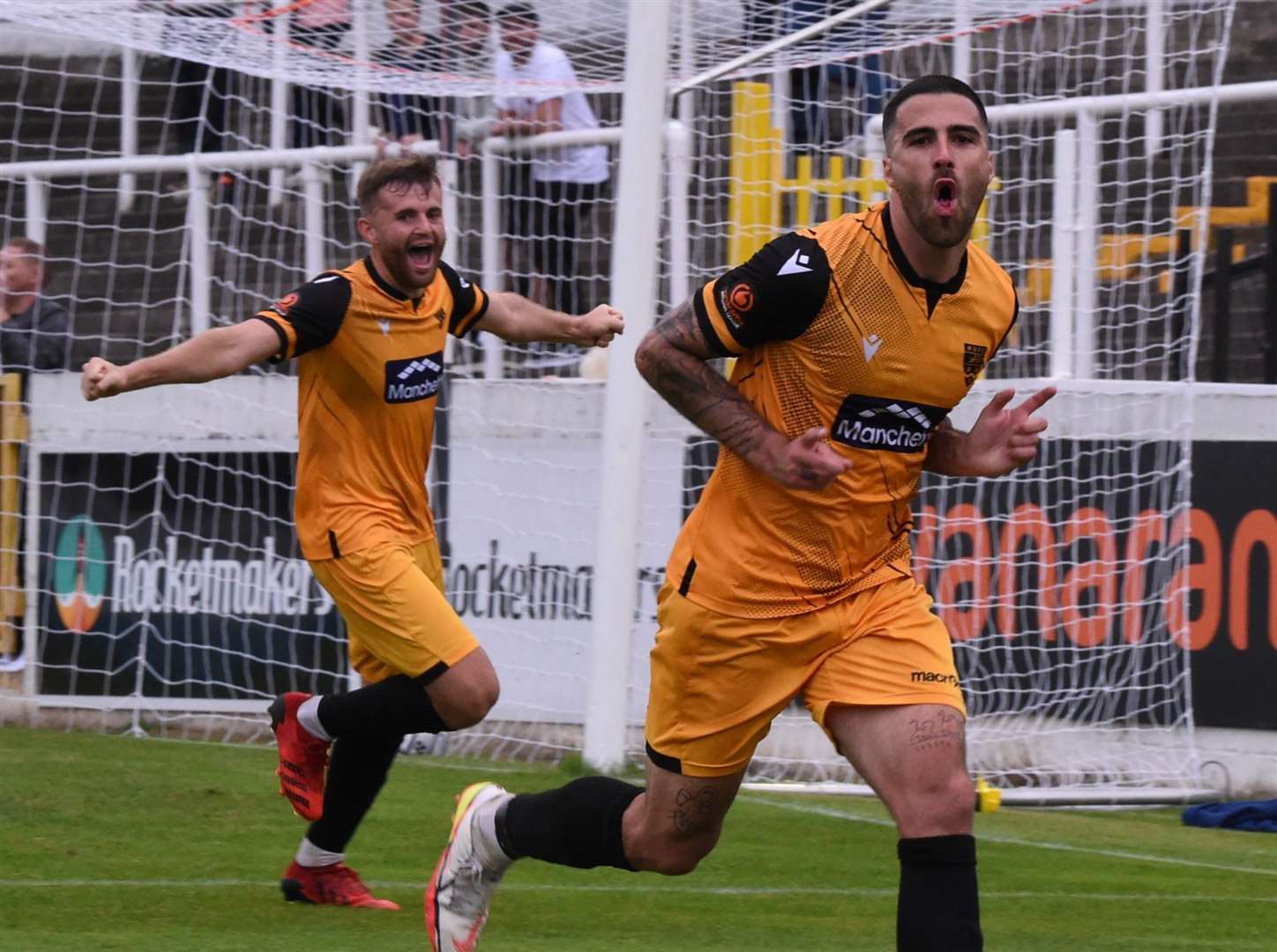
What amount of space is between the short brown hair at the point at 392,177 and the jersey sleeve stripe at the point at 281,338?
21.2 inches

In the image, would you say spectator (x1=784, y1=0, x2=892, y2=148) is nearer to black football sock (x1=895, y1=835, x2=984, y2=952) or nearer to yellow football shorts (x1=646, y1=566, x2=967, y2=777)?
yellow football shorts (x1=646, y1=566, x2=967, y2=777)

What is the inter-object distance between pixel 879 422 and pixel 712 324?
44cm

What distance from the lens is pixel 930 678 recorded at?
457cm

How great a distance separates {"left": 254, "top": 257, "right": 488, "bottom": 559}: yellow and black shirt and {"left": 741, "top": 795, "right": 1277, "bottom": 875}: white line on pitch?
2.69 m

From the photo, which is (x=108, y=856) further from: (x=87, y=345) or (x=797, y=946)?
(x=87, y=345)

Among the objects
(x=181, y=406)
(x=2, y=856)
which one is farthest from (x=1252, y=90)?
(x=2, y=856)

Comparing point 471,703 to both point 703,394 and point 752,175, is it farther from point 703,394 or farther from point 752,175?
point 752,175

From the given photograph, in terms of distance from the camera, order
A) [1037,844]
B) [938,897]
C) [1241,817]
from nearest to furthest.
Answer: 1. [938,897]
2. [1037,844]
3. [1241,817]

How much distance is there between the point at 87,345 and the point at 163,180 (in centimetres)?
109

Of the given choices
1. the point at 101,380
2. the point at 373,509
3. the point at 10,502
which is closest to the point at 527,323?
the point at 373,509

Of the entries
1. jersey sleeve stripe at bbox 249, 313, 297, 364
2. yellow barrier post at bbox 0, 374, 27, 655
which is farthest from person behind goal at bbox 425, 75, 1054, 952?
yellow barrier post at bbox 0, 374, 27, 655

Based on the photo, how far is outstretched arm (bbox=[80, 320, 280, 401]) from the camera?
5504 mm

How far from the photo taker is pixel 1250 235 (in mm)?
10734

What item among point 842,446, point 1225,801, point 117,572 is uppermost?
point 842,446
